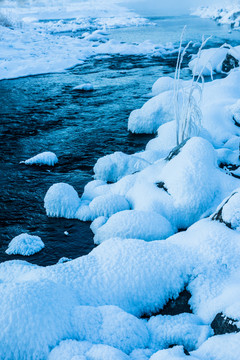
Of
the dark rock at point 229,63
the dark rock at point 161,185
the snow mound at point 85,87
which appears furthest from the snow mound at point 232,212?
the dark rock at point 229,63

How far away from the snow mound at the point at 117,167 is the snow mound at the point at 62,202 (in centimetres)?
95

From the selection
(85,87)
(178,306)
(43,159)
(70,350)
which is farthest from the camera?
(85,87)

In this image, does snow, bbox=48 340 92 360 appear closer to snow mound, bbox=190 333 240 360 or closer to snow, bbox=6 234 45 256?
snow mound, bbox=190 333 240 360

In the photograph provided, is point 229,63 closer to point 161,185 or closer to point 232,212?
point 161,185

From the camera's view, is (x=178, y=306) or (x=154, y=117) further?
(x=154, y=117)

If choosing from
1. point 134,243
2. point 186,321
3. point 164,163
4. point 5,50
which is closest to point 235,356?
point 186,321

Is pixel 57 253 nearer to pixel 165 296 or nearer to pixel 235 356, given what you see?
pixel 165 296

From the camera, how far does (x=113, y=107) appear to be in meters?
9.06

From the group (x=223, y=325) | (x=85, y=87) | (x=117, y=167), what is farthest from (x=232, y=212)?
(x=85, y=87)

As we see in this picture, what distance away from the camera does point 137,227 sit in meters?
3.67

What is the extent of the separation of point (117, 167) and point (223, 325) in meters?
3.50

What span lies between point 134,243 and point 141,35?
2119 cm

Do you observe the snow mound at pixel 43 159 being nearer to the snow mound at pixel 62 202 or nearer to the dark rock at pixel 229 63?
the snow mound at pixel 62 202

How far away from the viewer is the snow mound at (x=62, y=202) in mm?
4547
